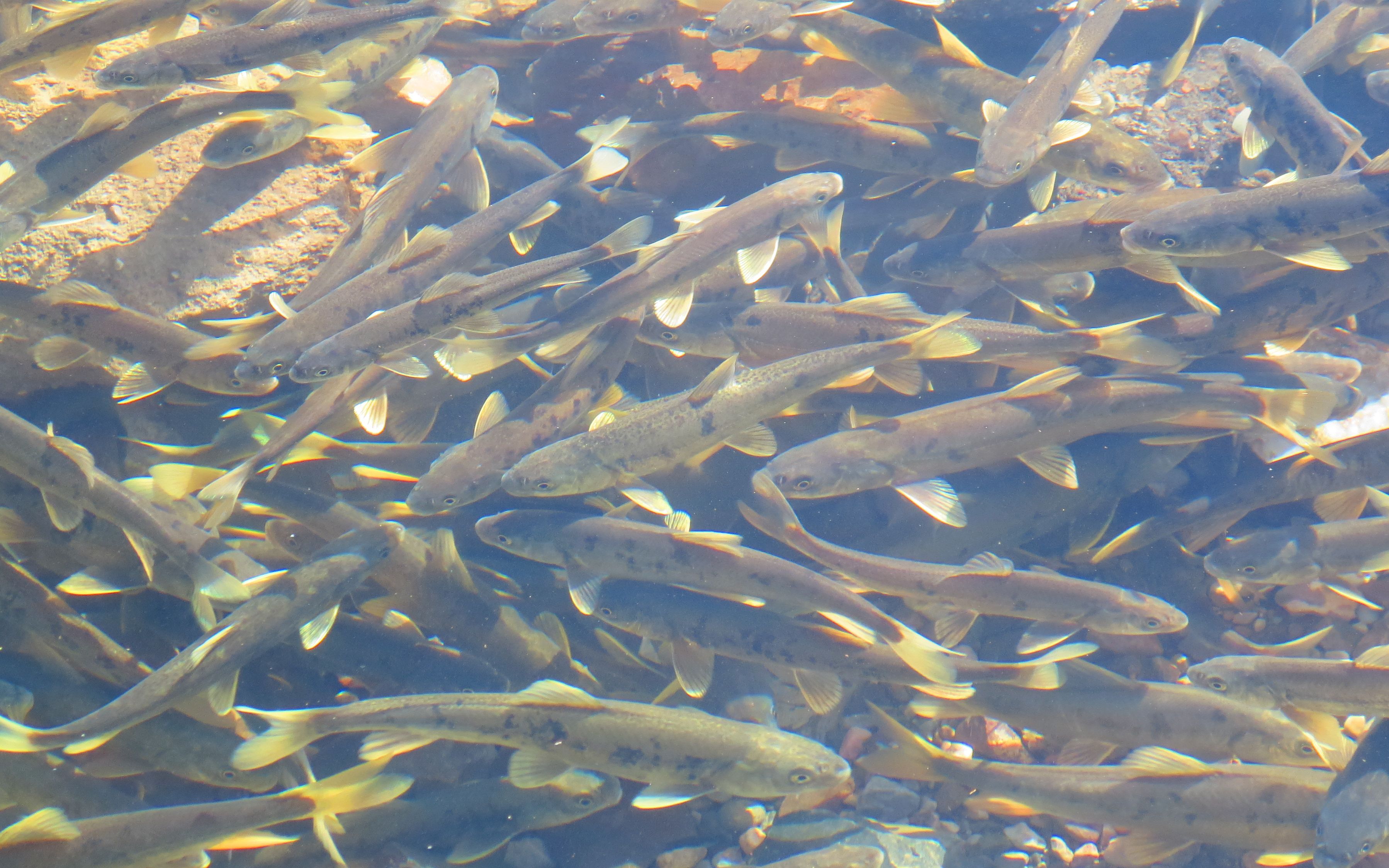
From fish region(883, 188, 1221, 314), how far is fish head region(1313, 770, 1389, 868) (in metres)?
2.45

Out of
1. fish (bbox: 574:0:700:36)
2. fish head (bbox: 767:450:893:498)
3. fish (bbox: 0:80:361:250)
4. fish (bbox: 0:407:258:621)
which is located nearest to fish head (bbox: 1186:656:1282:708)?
fish head (bbox: 767:450:893:498)

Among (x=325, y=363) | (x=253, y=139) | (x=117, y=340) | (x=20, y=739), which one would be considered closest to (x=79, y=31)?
(x=253, y=139)

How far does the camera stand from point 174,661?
3.39 metres

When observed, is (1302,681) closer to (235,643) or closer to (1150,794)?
(1150,794)

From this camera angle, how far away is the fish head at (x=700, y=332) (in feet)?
15.1

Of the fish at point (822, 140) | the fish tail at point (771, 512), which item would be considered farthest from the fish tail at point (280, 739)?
the fish at point (822, 140)

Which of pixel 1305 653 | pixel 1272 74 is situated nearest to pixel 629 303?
pixel 1305 653

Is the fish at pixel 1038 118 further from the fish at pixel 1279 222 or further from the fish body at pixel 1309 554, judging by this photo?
the fish body at pixel 1309 554

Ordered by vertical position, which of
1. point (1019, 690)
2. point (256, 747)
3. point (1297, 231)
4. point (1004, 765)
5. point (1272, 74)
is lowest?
point (1004, 765)

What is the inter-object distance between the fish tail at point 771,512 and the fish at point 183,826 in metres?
2.11

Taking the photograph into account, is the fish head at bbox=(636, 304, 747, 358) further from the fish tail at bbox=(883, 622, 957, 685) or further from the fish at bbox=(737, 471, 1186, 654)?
the fish tail at bbox=(883, 622, 957, 685)

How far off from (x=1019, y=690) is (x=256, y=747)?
149 inches

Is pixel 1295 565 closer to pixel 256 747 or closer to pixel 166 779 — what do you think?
pixel 256 747

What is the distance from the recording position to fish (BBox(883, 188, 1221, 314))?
4.25 metres
